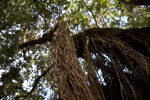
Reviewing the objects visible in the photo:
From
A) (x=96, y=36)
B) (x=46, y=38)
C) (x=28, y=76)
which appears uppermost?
(x=46, y=38)

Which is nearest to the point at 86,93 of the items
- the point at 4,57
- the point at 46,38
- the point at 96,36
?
the point at 96,36

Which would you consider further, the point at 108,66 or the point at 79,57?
the point at 79,57

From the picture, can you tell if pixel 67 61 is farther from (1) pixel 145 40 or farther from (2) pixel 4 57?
(2) pixel 4 57

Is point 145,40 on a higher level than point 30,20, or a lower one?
lower

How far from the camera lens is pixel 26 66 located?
13.9 feet

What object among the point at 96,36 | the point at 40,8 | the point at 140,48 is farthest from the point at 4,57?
the point at 140,48

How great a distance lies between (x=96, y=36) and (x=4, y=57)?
3446mm

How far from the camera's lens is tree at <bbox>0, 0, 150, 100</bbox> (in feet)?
4.09

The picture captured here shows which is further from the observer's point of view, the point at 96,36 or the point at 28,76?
the point at 28,76

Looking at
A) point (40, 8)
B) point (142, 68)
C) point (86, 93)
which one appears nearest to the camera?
point (86, 93)

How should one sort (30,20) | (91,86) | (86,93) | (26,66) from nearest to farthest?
(86,93) → (91,86) → (30,20) → (26,66)

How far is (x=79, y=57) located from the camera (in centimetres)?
241

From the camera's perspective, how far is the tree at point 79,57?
1245 mm

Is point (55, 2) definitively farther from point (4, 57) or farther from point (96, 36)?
point (4, 57)
